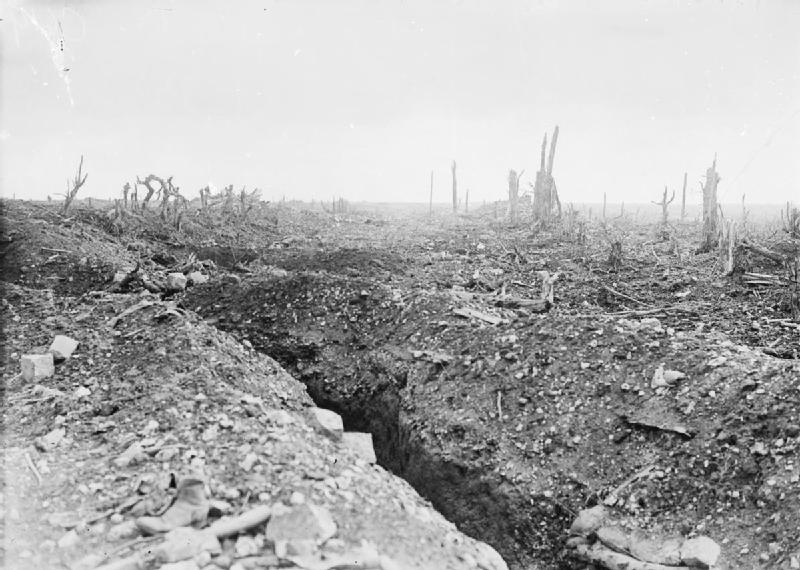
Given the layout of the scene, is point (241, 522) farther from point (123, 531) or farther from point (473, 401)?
point (473, 401)

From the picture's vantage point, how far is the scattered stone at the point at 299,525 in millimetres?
2697

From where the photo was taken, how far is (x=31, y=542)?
8.77 ft

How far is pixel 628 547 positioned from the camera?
3.65 meters

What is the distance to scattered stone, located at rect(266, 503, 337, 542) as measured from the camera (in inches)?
106

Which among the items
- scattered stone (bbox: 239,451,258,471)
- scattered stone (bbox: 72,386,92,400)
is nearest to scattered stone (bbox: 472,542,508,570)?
scattered stone (bbox: 239,451,258,471)

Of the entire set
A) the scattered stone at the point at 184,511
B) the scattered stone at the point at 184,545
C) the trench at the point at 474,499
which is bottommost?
the trench at the point at 474,499

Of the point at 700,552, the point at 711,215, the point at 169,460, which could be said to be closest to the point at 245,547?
the point at 169,460

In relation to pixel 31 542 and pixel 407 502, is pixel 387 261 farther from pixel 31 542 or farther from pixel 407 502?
pixel 31 542

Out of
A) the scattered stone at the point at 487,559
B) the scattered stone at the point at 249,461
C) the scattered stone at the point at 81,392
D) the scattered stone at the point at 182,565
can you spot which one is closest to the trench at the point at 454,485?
the scattered stone at the point at 487,559

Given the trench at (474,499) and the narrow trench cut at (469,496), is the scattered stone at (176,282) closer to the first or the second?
the narrow trench cut at (469,496)

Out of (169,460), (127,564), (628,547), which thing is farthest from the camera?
(628,547)

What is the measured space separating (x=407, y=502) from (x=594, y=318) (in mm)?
3187

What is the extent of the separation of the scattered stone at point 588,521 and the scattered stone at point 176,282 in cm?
599

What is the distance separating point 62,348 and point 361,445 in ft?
7.91
